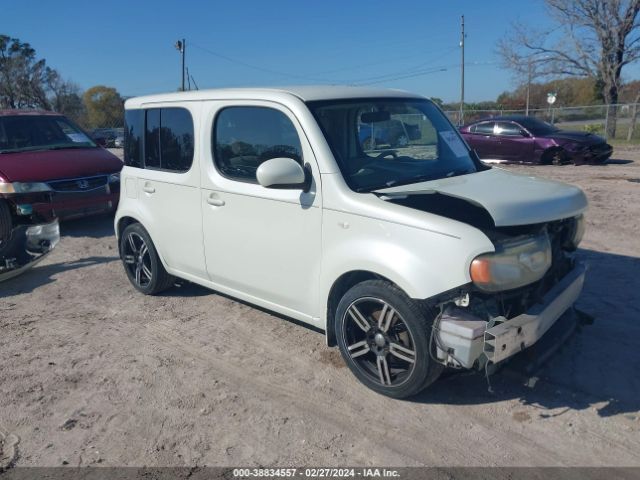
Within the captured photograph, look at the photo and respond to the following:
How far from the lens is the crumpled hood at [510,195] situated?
10.8 ft

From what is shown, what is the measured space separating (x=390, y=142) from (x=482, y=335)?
1.84m

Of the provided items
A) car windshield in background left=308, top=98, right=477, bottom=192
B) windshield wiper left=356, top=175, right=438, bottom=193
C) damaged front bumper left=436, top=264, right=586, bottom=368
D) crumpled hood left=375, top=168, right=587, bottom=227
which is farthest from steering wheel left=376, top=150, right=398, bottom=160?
damaged front bumper left=436, top=264, right=586, bottom=368

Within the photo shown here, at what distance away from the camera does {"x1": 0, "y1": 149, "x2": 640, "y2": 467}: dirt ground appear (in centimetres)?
317

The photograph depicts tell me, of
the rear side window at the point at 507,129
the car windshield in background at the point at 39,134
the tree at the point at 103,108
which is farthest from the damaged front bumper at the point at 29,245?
the tree at the point at 103,108

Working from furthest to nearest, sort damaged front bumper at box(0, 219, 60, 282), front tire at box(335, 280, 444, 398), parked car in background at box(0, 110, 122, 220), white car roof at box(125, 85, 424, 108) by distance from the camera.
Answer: parked car in background at box(0, 110, 122, 220), damaged front bumper at box(0, 219, 60, 282), white car roof at box(125, 85, 424, 108), front tire at box(335, 280, 444, 398)

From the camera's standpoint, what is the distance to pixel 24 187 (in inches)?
315

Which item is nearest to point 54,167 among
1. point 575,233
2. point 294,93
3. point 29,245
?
point 29,245

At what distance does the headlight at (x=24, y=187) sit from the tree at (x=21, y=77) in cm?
3592

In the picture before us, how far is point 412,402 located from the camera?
11.9 ft

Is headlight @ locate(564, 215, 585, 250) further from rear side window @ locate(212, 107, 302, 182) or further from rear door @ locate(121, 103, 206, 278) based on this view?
rear door @ locate(121, 103, 206, 278)

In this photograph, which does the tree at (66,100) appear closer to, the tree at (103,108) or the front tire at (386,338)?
the tree at (103,108)

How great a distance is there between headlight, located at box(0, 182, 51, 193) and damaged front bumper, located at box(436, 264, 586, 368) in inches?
272

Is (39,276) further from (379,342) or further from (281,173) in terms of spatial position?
(379,342)

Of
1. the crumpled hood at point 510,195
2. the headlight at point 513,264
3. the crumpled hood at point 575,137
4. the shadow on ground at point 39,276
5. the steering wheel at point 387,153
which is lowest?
the shadow on ground at point 39,276
